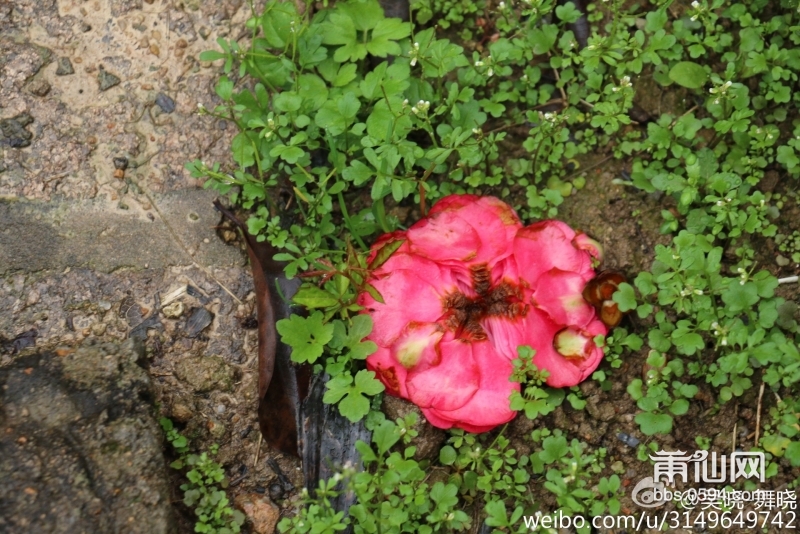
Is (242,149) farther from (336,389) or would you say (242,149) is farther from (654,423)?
(654,423)

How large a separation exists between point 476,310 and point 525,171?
651 mm

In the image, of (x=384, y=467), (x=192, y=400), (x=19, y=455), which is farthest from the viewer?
(x=192, y=400)

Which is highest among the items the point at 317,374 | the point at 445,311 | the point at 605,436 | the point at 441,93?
the point at 441,93

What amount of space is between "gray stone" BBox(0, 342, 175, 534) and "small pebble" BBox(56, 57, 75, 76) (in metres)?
1.16

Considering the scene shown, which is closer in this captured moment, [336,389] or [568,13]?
[336,389]

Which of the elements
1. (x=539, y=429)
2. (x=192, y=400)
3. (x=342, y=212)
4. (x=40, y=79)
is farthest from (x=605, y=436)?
(x=40, y=79)

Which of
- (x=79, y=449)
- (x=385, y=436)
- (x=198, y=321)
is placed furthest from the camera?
(x=198, y=321)

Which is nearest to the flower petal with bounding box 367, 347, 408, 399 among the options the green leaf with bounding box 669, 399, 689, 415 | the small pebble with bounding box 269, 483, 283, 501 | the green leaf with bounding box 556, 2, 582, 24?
the small pebble with bounding box 269, 483, 283, 501

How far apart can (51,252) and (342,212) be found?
1.13 metres

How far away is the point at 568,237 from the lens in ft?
8.64

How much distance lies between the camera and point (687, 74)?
9.49ft

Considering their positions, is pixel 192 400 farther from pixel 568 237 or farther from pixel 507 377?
pixel 568 237

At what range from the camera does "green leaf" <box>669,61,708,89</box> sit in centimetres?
289

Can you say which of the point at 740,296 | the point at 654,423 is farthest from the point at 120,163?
the point at 740,296
